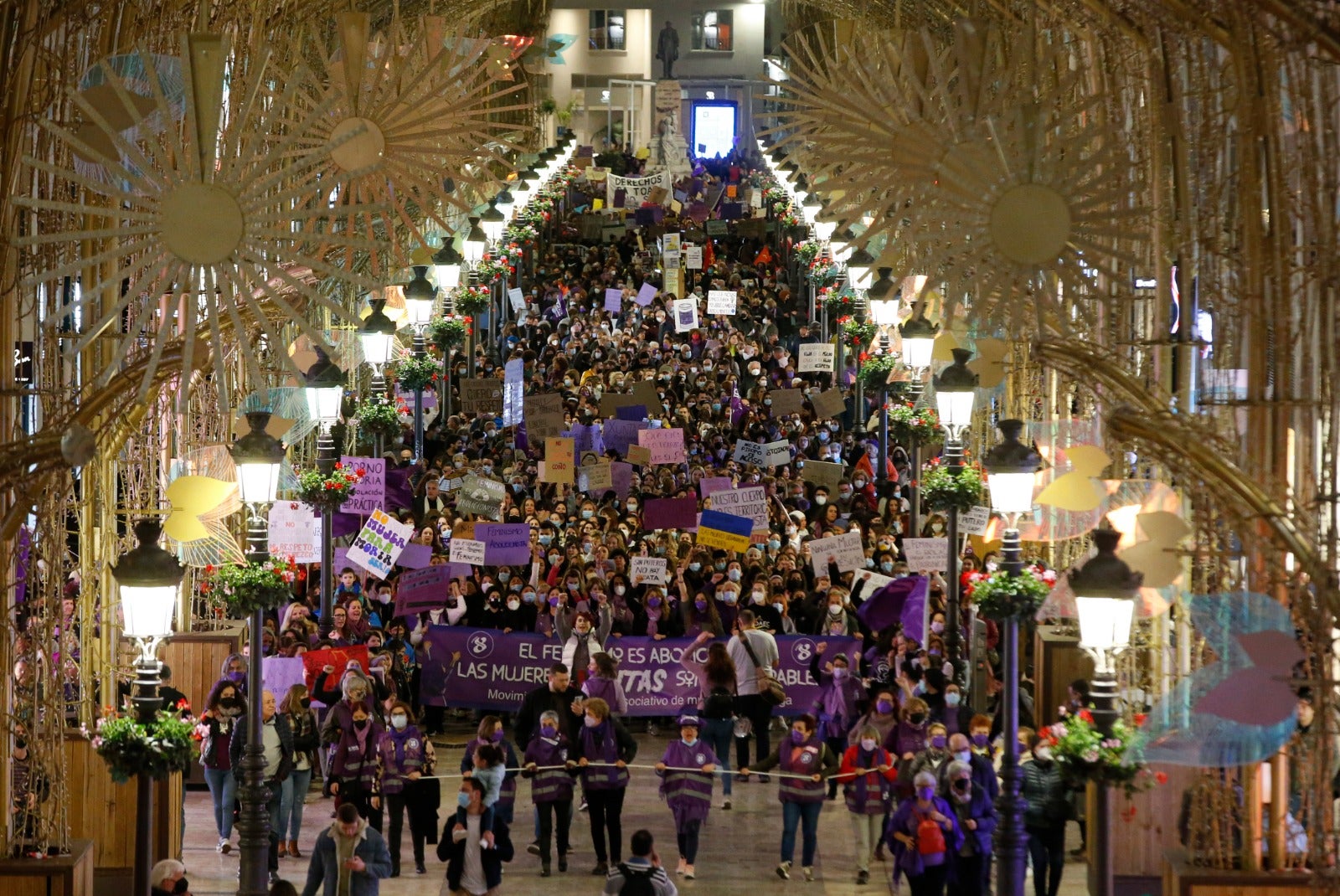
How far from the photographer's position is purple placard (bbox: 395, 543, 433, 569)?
22578 mm

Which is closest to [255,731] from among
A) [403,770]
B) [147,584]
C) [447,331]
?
[403,770]

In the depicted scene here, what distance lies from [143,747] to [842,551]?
1047 centimetres

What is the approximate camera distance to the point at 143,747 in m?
12.9

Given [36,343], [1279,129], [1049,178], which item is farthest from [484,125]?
[1279,129]

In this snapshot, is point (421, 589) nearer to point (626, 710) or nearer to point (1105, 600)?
point (626, 710)

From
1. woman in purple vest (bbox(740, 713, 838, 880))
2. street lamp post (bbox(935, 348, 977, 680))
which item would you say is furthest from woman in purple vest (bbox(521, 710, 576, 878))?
street lamp post (bbox(935, 348, 977, 680))

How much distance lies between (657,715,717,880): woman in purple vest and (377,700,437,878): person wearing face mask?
192cm

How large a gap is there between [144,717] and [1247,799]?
267 inches

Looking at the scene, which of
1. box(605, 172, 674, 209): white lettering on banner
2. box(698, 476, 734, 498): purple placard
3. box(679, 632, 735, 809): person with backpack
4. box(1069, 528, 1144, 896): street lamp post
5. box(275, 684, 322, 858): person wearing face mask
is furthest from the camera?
box(605, 172, 674, 209): white lettering on banner

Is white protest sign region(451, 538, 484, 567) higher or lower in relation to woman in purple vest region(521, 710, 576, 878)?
higher

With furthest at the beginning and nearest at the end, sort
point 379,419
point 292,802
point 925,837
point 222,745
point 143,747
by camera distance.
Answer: point 379,419 < point 292,802 < point 222,745 < point 925,837 < point 143,747

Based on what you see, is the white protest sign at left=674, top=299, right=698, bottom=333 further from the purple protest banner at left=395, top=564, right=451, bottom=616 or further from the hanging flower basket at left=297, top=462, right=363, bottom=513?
the purple protest banner at left=395, top=564, right=451, bottom=616

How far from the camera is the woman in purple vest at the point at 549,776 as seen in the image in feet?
54.0

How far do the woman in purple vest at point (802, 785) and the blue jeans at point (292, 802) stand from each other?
3.60 m
